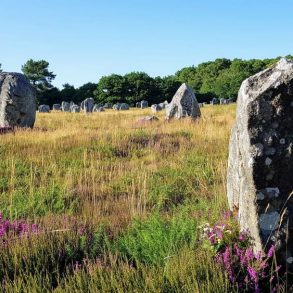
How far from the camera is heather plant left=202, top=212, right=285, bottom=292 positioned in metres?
3.20

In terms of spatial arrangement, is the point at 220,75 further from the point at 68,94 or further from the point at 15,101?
the point at 15,101

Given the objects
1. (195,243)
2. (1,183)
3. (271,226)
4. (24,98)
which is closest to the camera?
(271,226)

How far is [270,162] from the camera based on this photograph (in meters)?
3.41

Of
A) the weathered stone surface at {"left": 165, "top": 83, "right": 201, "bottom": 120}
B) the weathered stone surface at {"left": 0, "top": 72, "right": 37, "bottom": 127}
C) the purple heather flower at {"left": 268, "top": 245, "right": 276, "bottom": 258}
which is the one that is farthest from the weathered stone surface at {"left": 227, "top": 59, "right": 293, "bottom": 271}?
the weathered stone surface at {"left": 165, "top": 83, "right": 201, "bottom": 120}

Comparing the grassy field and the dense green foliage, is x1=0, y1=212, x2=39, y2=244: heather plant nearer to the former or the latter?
the grassy field

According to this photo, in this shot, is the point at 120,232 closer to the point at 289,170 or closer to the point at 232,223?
the point at 232,223

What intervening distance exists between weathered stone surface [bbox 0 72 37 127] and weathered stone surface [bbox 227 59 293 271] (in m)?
13.9

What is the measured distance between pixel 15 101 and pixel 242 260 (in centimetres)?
1412

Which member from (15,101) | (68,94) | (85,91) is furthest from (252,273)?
(85,91)

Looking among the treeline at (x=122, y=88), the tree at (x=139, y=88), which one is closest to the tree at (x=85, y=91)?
the treeline at (x=122, y=88)

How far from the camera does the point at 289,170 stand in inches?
136

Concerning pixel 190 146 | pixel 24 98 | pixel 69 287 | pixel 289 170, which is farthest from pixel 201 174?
pixel 24 98

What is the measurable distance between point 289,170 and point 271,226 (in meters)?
0.42

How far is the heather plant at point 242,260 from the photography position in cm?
320
